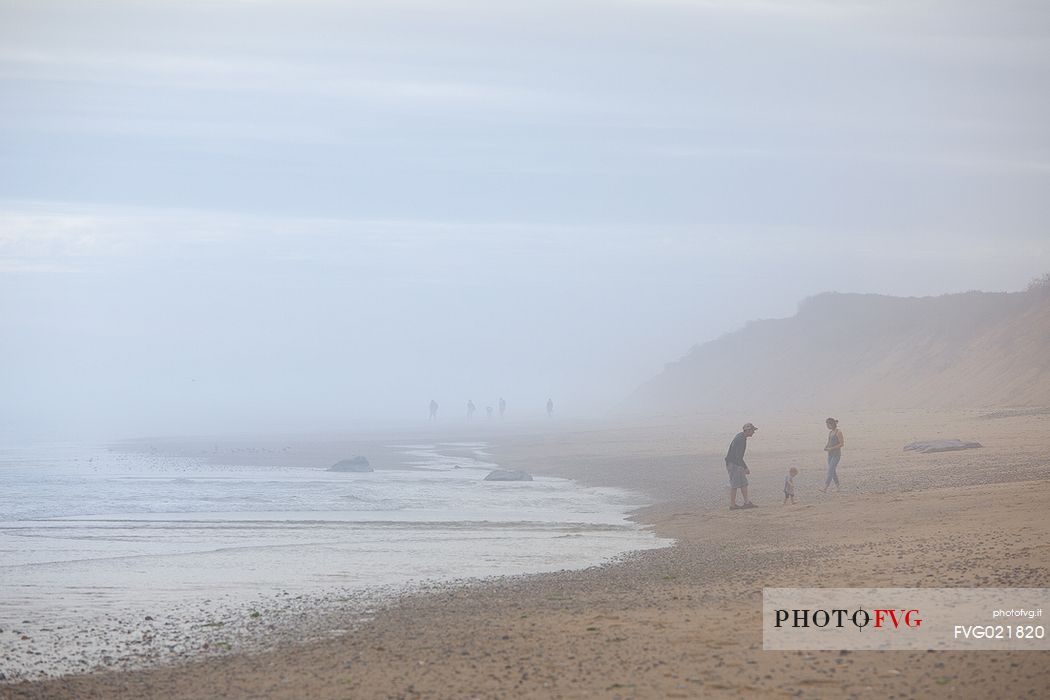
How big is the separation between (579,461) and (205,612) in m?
30.6

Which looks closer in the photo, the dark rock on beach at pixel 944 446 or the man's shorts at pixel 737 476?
the man's shorts at pixel 737 476

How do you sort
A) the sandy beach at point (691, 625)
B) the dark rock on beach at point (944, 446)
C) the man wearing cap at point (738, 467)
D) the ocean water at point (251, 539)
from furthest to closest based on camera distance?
the dark rock on beach at point (944, 446) → the man wearing cap at point (738, 467) → the ocean water at point (251, 539) → the sandy beach at point (691, 625)

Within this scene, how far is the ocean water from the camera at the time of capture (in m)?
14.1

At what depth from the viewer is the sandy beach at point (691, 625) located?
27.9 feet

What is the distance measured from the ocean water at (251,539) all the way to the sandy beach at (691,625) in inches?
64.6

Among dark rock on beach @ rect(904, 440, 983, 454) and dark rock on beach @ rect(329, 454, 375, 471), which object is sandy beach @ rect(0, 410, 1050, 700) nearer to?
dark rock on beach @ rect(904, 440, 983, 454)

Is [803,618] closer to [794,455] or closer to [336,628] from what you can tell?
[336,628]

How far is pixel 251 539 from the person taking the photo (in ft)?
68.7

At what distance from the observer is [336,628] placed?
1168 cm

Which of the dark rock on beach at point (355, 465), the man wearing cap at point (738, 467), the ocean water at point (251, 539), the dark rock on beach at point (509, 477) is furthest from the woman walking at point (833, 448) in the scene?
the dark rock on beach at point (355, 465)

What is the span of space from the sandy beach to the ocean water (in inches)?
64.6

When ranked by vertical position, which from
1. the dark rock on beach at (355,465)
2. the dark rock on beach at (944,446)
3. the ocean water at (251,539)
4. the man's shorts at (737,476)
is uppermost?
the dark rock on beach at (944,446)

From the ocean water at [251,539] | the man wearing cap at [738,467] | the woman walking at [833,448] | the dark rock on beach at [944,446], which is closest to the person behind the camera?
the ocean water at [251,539]

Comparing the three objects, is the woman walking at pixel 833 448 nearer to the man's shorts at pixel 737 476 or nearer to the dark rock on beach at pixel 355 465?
the man's shorts at pixel 737 476
